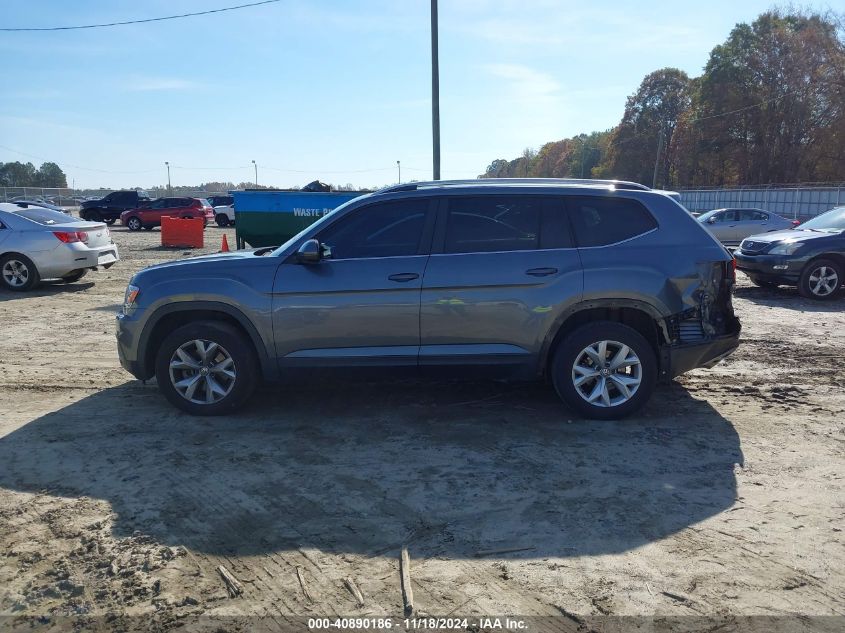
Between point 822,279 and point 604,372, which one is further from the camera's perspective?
point 822,279

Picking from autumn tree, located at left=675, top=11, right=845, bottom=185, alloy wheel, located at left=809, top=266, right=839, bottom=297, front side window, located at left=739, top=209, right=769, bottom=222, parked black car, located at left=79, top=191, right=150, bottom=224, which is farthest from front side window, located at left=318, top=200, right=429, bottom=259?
autumn tree, located at left=675, top=11, right=845, bottom=185

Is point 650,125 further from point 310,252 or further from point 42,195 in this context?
point 310,252

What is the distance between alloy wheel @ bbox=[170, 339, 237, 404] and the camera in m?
5.38

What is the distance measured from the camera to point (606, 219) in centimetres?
534

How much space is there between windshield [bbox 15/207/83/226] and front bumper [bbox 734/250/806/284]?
497 inches

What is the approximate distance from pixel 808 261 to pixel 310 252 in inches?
378

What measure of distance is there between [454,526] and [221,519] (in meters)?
1.33

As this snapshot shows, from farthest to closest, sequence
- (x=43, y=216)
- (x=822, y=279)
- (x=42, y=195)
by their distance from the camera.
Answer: (x=42, y=195)
(x=43, y=216)
(x=822, y=279)

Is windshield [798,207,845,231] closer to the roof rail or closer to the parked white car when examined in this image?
the roof rail

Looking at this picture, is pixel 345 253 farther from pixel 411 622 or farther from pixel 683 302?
pixel 411 622

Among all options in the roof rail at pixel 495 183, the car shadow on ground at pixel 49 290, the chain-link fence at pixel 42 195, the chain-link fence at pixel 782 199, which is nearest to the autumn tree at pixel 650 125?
the chain-link fence at pixel 782 199

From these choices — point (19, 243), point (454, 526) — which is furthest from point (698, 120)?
point (454, 526)

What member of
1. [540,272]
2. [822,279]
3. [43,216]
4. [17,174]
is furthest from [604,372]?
[17,174]

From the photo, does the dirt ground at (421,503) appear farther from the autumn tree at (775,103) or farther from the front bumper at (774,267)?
the autumn tree at (775,103)
